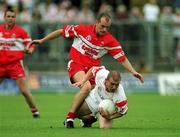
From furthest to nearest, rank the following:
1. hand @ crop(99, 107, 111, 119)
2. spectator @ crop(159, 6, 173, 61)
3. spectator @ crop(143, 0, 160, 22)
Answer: spectator @ crop(143, 0, 160, 22)
spectator @ crop(159, 6, 173, 61)
hand @ crop(99, 107, 111, 119)

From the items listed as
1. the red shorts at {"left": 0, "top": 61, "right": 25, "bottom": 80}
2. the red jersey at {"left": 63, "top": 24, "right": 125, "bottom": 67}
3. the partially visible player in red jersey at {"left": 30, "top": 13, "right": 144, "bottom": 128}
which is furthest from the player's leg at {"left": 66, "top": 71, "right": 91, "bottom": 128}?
the red shorts at {"left": 0, "top": 61, "right": 25, "bottom": 80}

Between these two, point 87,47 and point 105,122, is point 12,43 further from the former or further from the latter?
point 105,122

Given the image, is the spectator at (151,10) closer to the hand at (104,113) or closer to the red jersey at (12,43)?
the red jersey at (12,43)

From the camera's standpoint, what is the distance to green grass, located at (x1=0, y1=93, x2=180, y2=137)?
14359 millimetres

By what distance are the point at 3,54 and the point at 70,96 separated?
10.2 metres

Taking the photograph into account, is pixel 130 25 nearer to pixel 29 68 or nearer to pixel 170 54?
pixel 170 54

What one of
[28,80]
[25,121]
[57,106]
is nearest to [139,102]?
[57,106]

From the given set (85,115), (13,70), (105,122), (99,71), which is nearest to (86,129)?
(105,122)

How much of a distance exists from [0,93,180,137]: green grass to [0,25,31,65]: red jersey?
1.49 meters

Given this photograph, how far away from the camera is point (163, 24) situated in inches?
1275

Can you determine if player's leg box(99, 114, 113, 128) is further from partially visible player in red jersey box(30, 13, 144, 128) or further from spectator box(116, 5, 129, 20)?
spectator box(116, 5, 129, 20)

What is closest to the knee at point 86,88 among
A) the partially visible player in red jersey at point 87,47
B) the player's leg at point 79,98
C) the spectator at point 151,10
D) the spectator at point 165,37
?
the player's leg at point 79,98

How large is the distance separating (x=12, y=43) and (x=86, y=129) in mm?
5207

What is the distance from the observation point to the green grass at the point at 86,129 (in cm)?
1436
